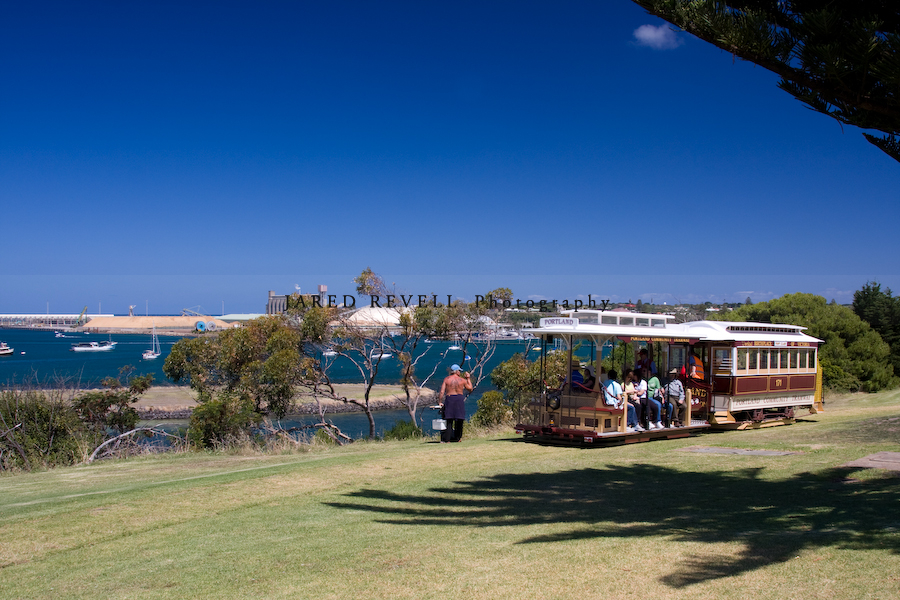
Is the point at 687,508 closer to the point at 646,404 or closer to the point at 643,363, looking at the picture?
the point at 646,404

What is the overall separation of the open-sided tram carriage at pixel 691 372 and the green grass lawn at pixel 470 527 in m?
1.60

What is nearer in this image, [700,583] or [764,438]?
[700,583]

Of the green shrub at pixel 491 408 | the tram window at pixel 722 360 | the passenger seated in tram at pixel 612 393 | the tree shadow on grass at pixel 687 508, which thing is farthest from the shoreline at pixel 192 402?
the tree shadow on grass at pixel 687 508

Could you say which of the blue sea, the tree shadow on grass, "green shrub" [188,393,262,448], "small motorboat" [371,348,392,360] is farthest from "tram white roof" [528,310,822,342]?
"green shrub" [188,393,262,448]

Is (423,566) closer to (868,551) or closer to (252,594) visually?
(252,594)

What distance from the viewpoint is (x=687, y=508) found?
905cm

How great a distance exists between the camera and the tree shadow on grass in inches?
277

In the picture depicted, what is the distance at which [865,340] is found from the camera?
32.9 m

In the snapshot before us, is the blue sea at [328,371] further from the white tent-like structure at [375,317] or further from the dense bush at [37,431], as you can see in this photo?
the white tent-like structure at [375,317]

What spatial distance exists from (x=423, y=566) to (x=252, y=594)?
61.2 inches

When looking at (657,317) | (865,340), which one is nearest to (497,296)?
(657,317)

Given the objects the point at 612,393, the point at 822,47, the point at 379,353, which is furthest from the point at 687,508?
the point at 379,353

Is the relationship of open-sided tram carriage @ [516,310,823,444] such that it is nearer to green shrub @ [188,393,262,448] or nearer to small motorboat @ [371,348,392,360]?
small motorboat @ [371,348,392,360]

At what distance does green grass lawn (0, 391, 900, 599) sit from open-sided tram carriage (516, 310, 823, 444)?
1598 mm
